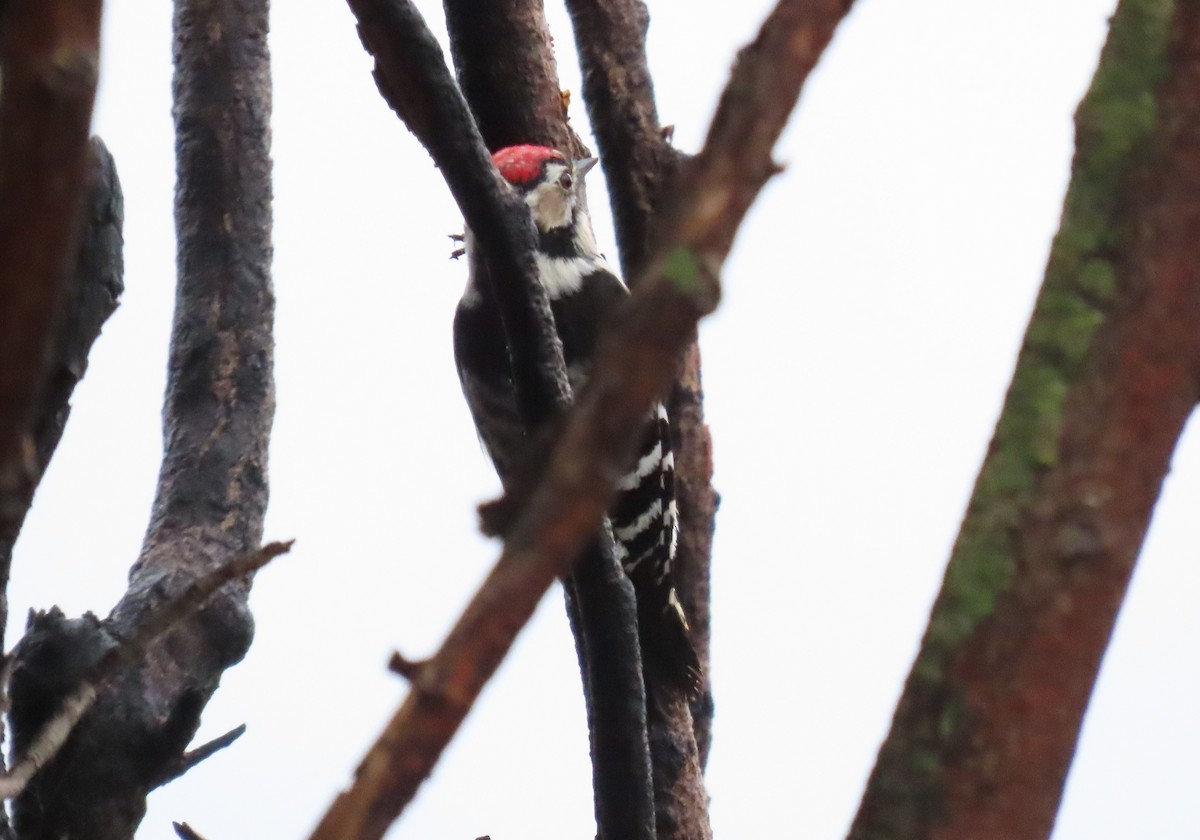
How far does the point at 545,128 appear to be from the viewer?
295cm

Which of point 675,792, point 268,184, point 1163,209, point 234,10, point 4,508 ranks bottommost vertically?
point 4,508

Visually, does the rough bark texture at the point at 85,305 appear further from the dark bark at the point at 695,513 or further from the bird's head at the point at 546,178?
the dark bark at the point at 695,513

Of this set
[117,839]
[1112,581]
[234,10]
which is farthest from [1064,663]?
[234,10]

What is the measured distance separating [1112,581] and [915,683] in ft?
0.34

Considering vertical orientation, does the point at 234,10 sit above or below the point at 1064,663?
above

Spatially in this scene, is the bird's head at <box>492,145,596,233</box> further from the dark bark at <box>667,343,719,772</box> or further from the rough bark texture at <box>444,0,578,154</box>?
the dark bark at <box>667,343,719,772</box>

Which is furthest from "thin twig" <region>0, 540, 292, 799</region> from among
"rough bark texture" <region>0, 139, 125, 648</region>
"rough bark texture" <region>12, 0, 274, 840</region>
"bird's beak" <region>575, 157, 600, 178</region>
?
"bird's beak" <region>575, 157, 600, 178</region>

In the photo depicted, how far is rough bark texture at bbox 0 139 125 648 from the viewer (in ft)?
5.08

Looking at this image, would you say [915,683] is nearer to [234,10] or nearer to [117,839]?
[117,839]

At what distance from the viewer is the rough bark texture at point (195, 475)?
5.67ft

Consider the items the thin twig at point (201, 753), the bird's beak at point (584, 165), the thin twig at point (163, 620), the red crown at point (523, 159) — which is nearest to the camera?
the thin twig at point (163, 620)

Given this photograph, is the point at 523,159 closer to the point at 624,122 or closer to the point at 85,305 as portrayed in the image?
the point at 624,122

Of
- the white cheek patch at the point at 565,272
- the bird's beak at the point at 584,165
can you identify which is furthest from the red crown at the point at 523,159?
the white cheek patch at the point at 565,272

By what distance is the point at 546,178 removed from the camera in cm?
338
